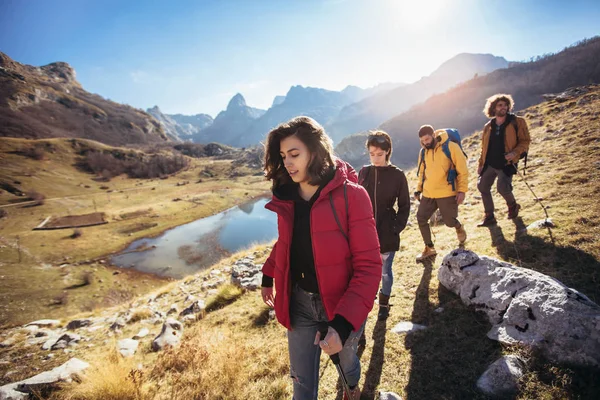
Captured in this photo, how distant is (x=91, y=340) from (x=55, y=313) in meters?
15.5

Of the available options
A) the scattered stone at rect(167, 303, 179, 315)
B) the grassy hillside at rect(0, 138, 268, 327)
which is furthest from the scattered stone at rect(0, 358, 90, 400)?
the grassy hillside at rect(0, 138, 268, 327)

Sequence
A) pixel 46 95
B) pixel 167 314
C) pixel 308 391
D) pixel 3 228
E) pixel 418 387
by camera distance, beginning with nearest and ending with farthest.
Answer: pixel 308 391, pixel 418 387, pixel 167 314, pixel 3 228, pixel 46 95

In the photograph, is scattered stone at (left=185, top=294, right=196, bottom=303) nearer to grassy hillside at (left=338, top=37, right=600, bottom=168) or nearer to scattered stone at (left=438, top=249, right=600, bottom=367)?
scattered stone at (left=438, top=249, right=600, bottom=367)

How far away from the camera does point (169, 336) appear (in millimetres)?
6031

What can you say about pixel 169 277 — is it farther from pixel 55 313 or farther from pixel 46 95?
pixel 46 95

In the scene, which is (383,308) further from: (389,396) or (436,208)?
(436,208)

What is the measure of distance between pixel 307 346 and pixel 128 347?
615 centimetres

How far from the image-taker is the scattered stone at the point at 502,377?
2.53 meters

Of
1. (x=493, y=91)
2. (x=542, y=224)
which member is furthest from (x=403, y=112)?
(x=542, y=224)

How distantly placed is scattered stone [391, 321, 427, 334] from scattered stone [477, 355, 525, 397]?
1.14 meters

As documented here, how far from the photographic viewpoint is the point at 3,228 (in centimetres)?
4034

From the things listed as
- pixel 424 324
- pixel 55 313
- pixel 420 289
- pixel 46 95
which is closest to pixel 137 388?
pixel 424 324

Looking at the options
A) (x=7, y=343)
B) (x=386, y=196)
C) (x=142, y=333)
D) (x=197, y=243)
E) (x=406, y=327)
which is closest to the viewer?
(x=406, y=327)

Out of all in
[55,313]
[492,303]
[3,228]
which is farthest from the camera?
[3,228]
